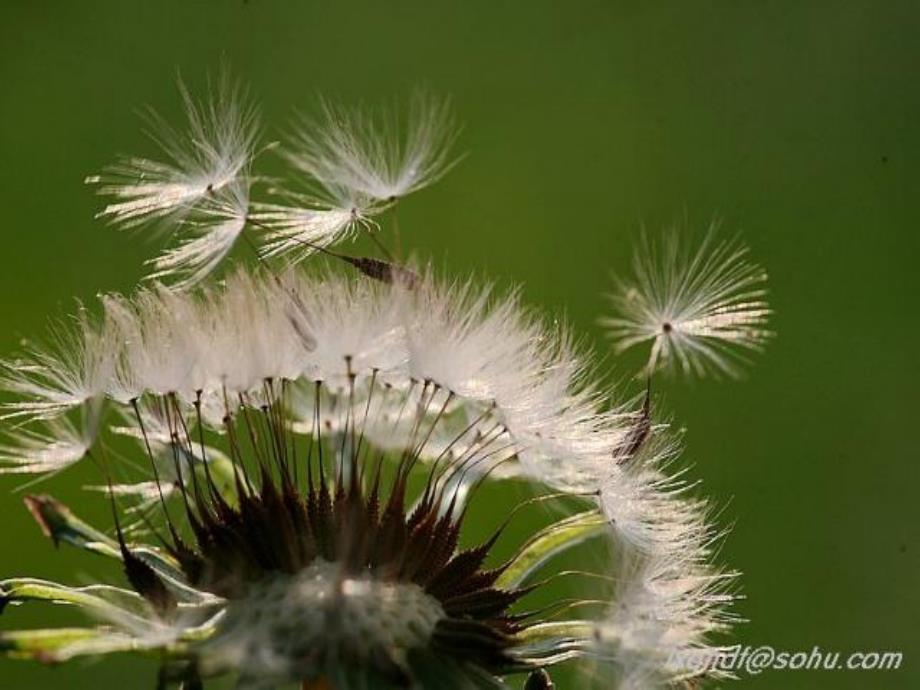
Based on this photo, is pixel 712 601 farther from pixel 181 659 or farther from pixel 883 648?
pixel 883 648

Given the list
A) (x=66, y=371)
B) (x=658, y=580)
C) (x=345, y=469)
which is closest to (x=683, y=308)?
(x=658, y=580)

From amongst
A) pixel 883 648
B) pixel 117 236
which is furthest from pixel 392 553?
pixel 117 236

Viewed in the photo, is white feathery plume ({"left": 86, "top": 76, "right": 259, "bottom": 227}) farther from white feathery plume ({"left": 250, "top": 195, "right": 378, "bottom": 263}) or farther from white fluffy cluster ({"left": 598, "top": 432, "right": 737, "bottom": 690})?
white fluffy cluster ({"left": 598, "top": 432, "right": 737, "bottom": 690})

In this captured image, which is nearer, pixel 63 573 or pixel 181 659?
pixel 181 659

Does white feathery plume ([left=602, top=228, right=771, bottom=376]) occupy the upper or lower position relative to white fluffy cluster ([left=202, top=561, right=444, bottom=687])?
upper

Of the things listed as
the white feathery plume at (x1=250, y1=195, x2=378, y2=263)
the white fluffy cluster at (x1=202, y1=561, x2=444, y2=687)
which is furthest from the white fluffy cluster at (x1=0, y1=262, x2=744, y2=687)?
the white fluffy cluster at (x1=202, y1=561, x2=444, y2=687)

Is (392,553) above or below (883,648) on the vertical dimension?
below

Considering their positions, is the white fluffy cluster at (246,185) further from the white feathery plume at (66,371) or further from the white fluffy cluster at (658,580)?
the white fluffy cluster at (658,580)
